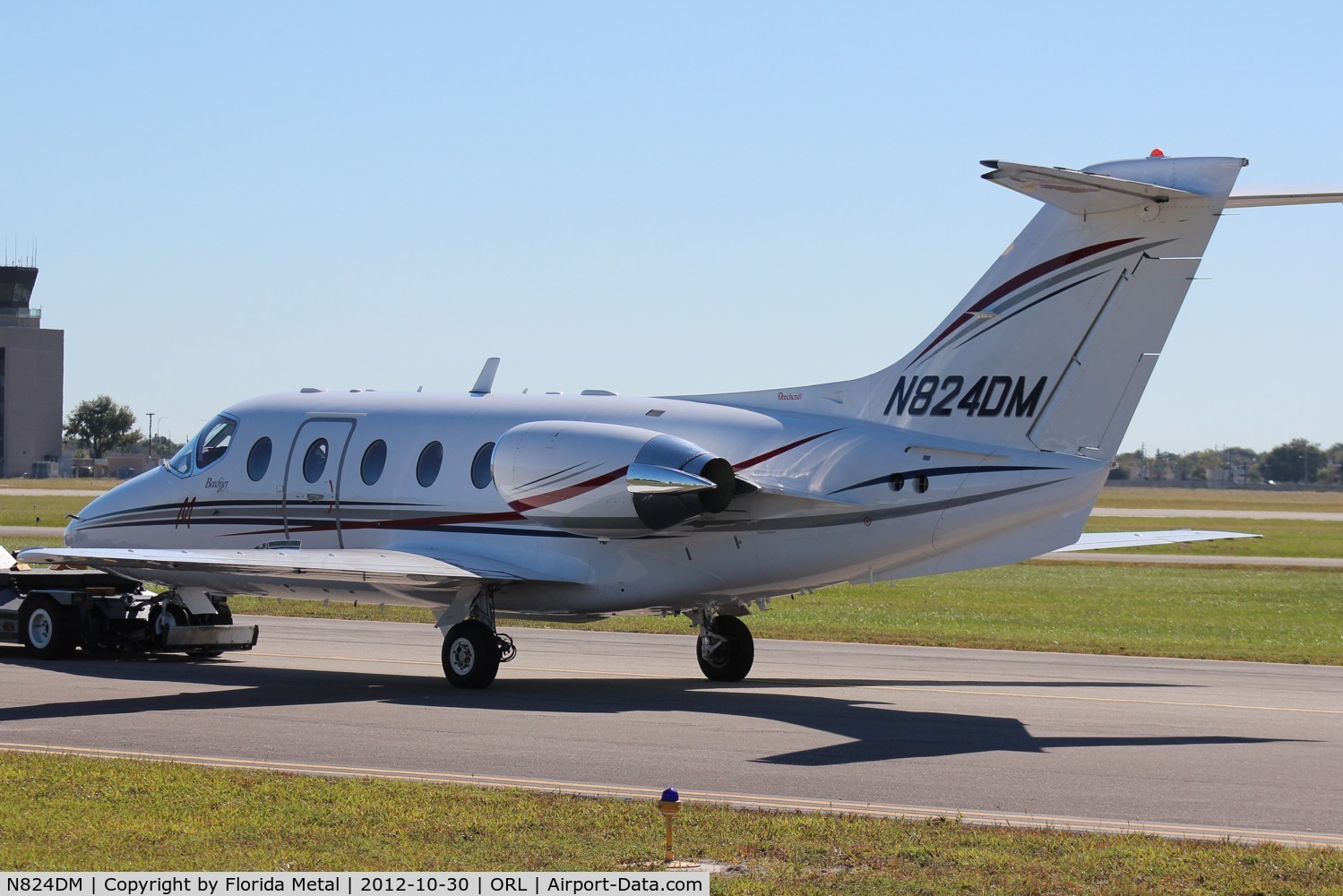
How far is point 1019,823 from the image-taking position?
1152 centimetres

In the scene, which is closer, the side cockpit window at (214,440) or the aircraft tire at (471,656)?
the aircraft tire at (471,656)

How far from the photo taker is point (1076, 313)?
17734mm

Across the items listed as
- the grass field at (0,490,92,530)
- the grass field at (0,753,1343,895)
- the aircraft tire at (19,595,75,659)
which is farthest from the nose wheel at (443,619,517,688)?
the grass field at (0,490,92,530)

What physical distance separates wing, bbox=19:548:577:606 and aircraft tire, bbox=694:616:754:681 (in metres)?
2.97

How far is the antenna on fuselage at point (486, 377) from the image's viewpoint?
23375mm

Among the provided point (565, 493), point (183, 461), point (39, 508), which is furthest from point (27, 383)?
point (565, 493)

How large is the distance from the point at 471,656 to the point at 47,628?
23.8ft

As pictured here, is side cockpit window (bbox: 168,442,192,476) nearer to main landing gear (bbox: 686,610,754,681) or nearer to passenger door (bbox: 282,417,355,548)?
passenger door (bbox: 282,417,355,548)

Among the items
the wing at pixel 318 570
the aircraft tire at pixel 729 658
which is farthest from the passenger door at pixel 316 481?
the aircraft tire at pixel 729 658

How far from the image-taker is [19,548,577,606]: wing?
18.9m

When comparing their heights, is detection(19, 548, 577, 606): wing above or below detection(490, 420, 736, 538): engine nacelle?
below

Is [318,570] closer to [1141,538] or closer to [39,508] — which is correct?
[1141,538]

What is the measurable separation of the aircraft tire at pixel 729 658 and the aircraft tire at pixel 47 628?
9.06 meters

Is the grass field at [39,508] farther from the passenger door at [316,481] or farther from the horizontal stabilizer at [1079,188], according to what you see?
the horizontal stabilizer at [1079,188]
